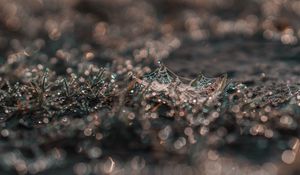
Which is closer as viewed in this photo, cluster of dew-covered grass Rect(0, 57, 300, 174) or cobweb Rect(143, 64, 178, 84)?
cluster of dew-covered grass Rect(0, 57, 300, 174)

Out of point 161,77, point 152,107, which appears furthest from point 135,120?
point 161,77

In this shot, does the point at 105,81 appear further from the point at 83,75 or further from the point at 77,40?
the point at 77,40

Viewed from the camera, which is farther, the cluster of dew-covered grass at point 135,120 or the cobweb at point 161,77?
the cobweb at point 161,77

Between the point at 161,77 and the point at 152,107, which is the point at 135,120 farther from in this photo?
the point at 161,77

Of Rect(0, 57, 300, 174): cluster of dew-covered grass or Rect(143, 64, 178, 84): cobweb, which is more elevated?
Rect(143, 64, 178, 84): cobweb

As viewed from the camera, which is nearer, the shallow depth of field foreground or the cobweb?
the shallow depth of field foreground

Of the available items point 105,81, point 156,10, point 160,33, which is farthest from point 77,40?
point 105,81

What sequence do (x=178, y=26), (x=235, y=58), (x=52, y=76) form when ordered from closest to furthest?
(x=52, y=76)
(x=235, y=58)
(x=178, y=26)

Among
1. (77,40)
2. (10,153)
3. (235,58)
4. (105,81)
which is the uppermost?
(77,40)
